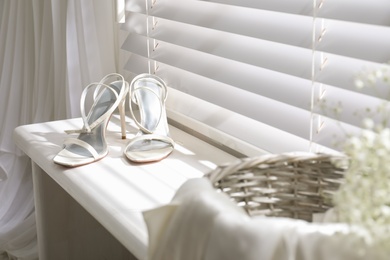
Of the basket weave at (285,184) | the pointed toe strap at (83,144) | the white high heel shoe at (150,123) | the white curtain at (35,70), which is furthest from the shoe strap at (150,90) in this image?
the basket weave at (285,184)

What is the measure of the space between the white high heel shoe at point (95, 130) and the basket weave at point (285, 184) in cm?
55

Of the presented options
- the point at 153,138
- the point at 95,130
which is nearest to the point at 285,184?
the point at 153,138

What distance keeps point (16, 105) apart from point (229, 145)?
1061 mm

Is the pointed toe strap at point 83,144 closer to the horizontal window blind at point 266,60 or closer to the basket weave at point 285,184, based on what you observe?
the horizontal window blind at point 266,60

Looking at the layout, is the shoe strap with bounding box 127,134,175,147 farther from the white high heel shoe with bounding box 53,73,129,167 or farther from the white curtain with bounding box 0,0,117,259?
the white curtain with bounding box 0,0,117,259

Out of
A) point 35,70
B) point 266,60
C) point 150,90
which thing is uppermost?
point 266,60

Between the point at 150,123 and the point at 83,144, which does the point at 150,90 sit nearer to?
the point at 150,123

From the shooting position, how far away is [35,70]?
2.20 metres

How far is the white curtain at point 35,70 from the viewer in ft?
6.29

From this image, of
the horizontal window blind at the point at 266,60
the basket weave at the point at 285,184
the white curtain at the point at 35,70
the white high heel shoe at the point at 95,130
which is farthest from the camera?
the white curtain at the point at 35,70

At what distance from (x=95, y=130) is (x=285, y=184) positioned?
714 mm

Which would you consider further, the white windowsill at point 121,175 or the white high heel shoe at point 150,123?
the white high heel shoe at point 150,123

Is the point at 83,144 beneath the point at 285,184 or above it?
beneath

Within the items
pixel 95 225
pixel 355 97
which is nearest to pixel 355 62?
pixel 355 97
